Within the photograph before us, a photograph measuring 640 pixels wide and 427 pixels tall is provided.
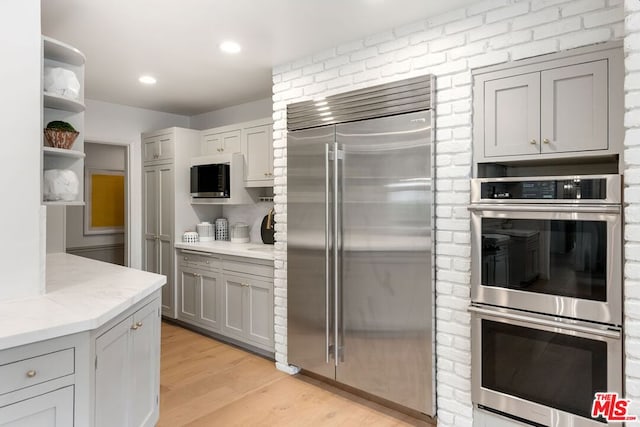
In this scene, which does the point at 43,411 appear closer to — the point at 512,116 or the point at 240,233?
the point at 512,116

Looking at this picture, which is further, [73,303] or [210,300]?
[210,300]

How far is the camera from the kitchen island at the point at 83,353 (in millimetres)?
1307

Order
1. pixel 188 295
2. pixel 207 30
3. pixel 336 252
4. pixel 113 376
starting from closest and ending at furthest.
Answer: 1. pixel 113 376
2. pixel 207 30
3. pixel 336 252
4. pixel 188 295

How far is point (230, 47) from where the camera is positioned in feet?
9.59

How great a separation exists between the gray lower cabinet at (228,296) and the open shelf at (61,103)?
185 cm

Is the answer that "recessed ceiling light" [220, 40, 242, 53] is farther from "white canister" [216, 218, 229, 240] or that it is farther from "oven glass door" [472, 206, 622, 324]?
"white canister" [216, 218, 229, 240]

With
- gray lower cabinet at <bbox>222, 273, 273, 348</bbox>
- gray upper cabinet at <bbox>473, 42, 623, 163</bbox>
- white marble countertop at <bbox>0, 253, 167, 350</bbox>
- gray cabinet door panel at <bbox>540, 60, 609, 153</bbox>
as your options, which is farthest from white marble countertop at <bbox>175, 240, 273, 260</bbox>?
gray cabinet door panel at <bbox>540, 60, 609, 153</bbox>

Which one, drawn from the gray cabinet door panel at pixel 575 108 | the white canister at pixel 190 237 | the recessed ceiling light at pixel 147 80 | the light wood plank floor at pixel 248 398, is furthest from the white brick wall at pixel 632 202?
the white canister at pixel 190 237

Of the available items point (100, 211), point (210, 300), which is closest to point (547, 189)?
point (210, 300)

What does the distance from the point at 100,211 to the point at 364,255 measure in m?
4.66

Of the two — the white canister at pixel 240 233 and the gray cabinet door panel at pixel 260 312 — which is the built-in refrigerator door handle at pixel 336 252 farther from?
the white canister at pixel 240 233

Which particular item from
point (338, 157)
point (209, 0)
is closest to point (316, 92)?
point (338, 157)

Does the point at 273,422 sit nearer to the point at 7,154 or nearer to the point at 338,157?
the point at 338,157

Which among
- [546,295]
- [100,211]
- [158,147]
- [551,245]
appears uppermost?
[158,147]
